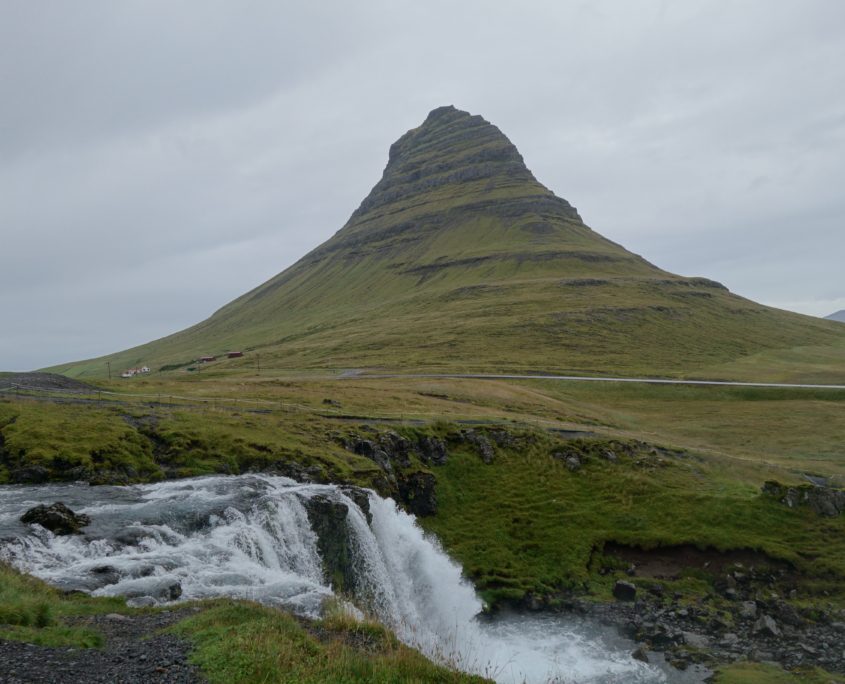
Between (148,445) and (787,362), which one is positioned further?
(787,362)

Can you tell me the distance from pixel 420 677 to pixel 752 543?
129 feet

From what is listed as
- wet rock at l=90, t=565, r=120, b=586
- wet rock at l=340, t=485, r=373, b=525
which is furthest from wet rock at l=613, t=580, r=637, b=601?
wet rock at l=90, t=565, r=120, b=586

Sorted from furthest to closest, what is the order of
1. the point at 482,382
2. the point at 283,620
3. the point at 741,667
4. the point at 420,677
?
the point at 482,382 → the point at 741,667 → the point at 283,620 → the point at 420,677

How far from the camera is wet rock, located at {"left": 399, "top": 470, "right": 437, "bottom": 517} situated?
160 ft

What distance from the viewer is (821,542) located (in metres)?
44.0

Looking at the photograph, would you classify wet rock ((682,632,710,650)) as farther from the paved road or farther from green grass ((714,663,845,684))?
the paved road

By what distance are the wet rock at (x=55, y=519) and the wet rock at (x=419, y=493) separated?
2577 centimetres

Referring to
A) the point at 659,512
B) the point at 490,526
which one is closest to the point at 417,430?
the point at 490,526

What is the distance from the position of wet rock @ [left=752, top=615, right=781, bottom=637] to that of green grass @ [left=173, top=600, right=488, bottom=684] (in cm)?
2811

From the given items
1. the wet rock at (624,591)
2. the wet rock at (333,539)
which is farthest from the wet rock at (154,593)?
the wet rock at (624,591)

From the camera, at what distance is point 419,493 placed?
4959 centimetres

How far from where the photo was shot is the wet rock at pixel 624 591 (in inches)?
1556

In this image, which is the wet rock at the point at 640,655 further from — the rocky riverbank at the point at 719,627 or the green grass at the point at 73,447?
the green grass at the point at 73,447

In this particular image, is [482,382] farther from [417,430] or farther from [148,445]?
[148,445]
